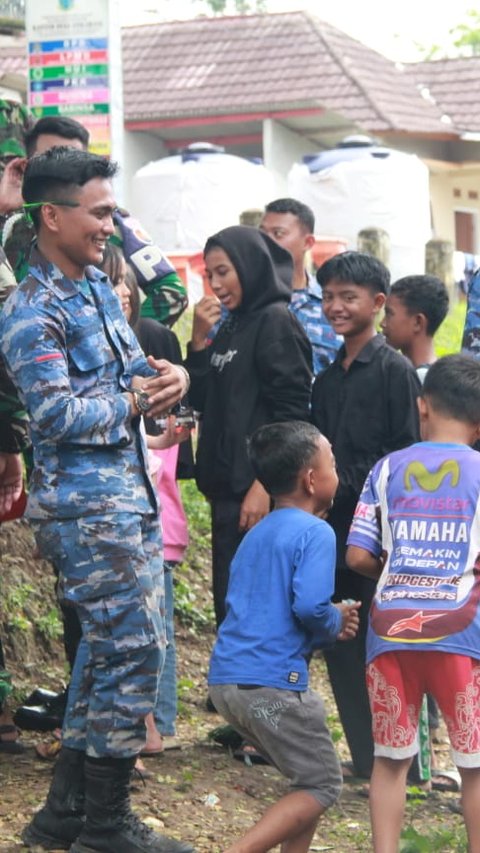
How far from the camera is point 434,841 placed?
5.00 meters

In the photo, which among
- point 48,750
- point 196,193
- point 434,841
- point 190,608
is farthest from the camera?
point 196,193

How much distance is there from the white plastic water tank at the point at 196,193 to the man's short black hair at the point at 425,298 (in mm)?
13342

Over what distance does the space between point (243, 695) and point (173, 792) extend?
1159 mm

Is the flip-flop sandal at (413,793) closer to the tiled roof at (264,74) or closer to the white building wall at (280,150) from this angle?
the white building wall at (280,150)

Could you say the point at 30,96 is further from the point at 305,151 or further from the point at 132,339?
the point at 305,151

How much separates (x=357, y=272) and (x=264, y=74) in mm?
22148

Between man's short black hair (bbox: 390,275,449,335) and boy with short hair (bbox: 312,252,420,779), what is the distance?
38 centimetres

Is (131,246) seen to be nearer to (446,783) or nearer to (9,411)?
(9,411)

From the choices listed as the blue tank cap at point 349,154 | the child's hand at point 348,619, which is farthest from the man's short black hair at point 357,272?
the blue tank cap at point 349,154

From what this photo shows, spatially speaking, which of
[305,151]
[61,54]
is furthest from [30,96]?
[305,151]

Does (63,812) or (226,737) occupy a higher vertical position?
(63,812)

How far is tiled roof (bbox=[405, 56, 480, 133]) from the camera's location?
1176 inches

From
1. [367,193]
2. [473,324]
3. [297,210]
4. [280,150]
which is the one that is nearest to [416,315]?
[473,324]

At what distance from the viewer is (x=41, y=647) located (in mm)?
7074
